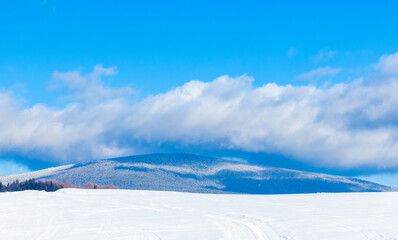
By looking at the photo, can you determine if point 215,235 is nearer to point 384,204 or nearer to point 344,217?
point 344,217

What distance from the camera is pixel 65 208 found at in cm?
3819

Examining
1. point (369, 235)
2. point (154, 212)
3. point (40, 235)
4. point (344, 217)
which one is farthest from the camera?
point (154, 212)

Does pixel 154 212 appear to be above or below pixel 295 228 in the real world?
above

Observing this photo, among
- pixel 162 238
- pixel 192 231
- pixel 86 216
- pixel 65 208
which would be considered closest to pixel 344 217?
pixel 192 231

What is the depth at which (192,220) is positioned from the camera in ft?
96.3

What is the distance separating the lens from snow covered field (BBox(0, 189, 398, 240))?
76.5 feet

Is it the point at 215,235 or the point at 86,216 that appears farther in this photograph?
the point at 86,216

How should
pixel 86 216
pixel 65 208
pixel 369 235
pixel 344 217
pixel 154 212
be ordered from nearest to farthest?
pixel 369 235, pixel 344 217, pixel 86 216, pixel 154 212, pixel 65 208

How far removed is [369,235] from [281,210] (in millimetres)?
13331

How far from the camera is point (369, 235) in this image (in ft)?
72.1

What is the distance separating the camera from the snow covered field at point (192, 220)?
23.3 metres

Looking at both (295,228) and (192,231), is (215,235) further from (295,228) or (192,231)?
(295,228)

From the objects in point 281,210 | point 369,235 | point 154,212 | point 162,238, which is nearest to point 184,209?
point 154,212

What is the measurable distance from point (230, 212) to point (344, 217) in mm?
7966
